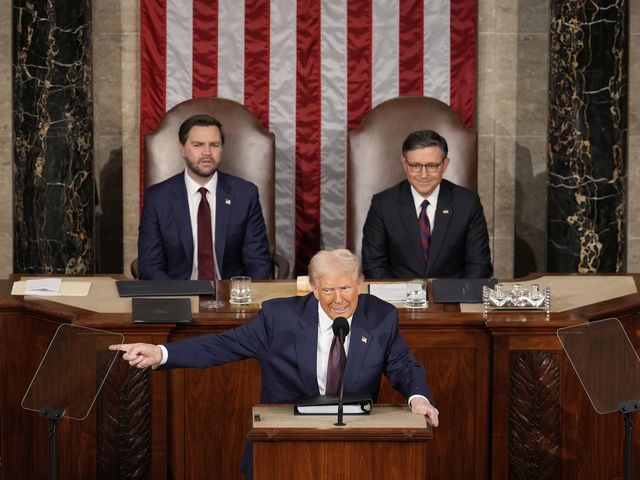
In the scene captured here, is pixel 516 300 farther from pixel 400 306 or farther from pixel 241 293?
pixel 241 293

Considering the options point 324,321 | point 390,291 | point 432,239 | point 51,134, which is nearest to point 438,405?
point 390,291

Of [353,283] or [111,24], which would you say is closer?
[353,283]

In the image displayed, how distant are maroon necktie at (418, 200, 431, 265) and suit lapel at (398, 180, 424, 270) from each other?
0.06 ft

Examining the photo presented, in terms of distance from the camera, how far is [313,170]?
7445mm

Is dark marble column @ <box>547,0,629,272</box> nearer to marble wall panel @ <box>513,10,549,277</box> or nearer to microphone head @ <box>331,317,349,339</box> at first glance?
marble wall panel @ <box>513,10,549,277</box>

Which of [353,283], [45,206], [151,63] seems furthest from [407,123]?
[353,283]

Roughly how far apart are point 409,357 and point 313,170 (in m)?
3.58

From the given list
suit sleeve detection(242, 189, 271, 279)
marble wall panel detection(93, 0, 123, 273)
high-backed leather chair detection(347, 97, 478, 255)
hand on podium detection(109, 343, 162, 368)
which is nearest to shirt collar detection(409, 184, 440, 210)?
high-backed leather chair detection(347, 97, 478, 255)

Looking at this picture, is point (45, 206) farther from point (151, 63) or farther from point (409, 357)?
point (409, 357)

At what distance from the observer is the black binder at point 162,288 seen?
5098 millimetres

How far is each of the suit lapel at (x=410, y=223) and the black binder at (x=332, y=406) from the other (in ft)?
8.64

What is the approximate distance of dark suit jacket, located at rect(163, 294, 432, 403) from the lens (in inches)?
153

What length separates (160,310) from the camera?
465cm

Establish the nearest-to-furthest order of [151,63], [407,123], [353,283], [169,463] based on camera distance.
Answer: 1. [353,283]
2. [169,463]
3. [407,123]
4. [151,63]
